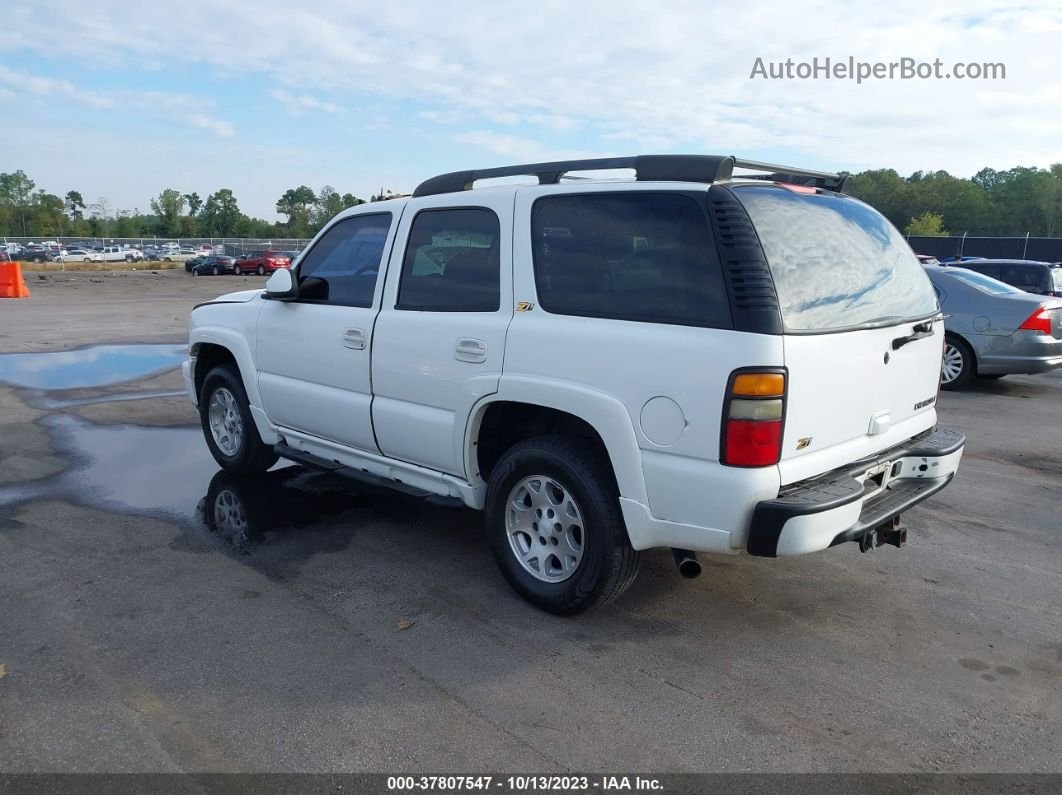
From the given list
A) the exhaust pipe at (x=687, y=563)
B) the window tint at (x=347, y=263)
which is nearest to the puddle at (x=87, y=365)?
the window tint at (x=347, y=263)

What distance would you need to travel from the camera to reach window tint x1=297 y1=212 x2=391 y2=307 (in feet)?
16.3

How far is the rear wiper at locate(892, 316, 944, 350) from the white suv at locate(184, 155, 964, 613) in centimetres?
2

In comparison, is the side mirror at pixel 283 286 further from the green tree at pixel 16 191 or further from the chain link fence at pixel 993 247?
the green tree at pixel 16 191

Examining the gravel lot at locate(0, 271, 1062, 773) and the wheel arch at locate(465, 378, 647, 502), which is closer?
the gravel lot at locate(0, 271, 1062, 773)

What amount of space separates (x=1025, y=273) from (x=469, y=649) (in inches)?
523

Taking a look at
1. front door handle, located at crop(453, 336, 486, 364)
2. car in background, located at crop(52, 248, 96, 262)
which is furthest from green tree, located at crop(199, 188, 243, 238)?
front door handle, located at crop(453, 336, 486, 364)

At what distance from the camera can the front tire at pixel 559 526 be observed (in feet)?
12.3

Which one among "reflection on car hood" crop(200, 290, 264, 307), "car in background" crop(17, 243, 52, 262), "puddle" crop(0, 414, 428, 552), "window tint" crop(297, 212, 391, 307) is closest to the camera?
"window tint" crop(297, 212, 391, 307)

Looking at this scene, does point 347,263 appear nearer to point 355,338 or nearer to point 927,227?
point 355,338

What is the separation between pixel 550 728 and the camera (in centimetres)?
317

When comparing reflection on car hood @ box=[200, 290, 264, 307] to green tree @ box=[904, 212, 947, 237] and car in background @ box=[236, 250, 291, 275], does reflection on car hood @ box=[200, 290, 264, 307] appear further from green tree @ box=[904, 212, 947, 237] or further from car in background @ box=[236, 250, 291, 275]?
green tree @ box=[904, 212, 947, 237]

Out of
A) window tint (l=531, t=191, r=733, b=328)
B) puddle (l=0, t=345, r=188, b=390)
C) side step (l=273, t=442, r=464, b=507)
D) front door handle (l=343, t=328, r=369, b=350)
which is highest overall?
window tint (l=531, t=191, r=733, b=328)

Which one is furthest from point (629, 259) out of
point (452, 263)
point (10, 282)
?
point (10, 282)

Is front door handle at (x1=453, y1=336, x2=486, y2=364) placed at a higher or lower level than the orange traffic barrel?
higher
